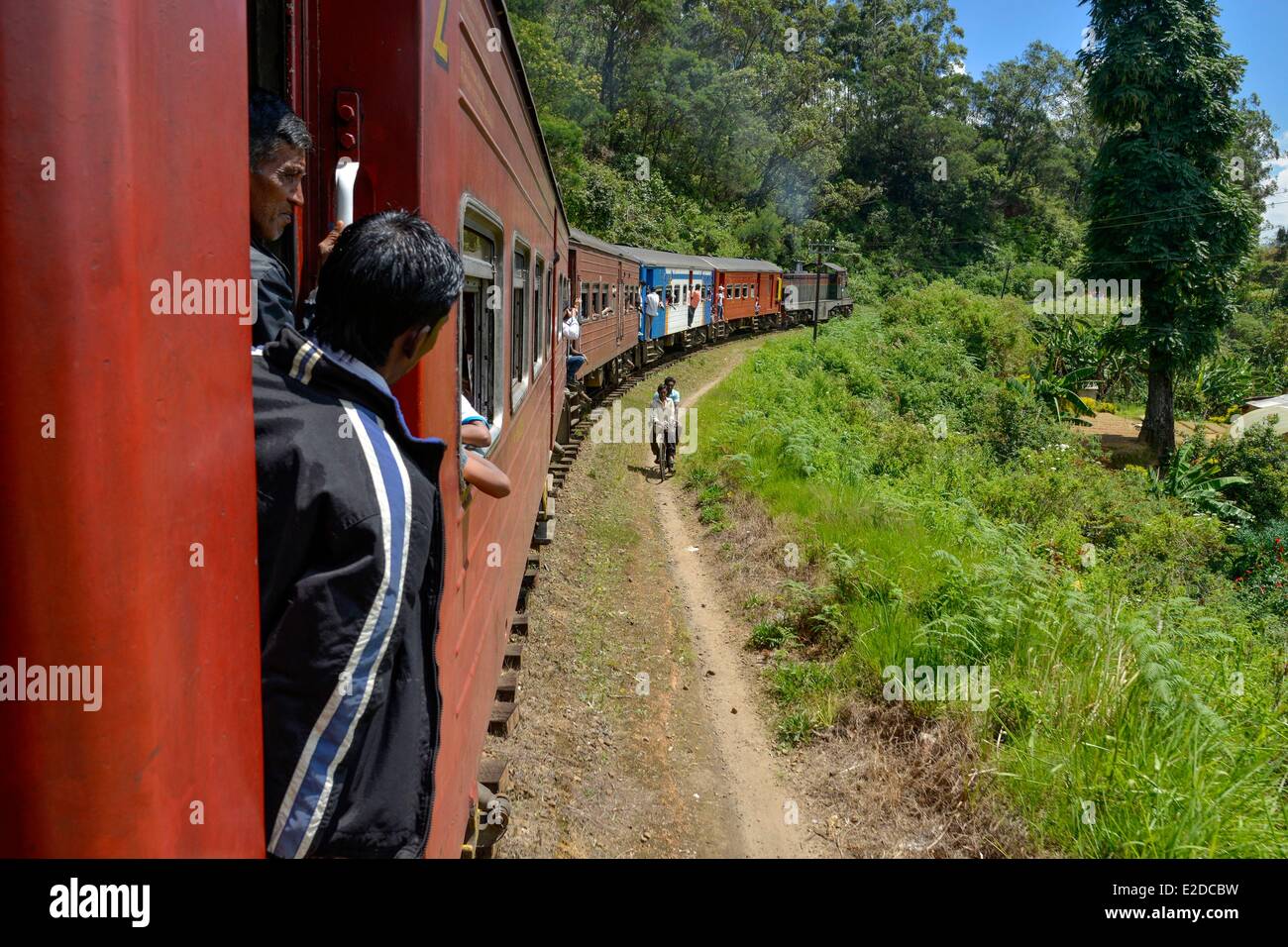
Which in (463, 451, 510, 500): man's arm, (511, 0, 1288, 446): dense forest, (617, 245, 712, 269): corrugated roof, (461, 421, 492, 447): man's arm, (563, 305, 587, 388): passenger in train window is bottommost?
(463, 451, 510, 500): man's arm

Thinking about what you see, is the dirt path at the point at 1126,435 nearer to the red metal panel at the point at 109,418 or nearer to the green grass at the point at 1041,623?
the green grass at the point at 1041,623

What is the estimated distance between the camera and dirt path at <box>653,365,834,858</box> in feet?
17.2

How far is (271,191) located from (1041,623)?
18.6 feet

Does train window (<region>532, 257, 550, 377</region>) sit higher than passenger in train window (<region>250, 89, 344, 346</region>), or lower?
higher

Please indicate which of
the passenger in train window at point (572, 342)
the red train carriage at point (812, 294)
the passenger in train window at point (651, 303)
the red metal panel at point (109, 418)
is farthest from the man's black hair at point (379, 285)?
the red train carriage at point (812, 294)

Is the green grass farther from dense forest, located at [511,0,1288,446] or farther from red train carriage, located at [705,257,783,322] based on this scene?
red train carriage, located at [705,257,783,322]

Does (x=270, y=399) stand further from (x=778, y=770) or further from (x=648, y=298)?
(x=648, y=298)

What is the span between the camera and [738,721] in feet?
21.4

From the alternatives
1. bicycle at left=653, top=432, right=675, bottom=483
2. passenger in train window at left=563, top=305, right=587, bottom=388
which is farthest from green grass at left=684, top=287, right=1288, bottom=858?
passenger in train window at left=563, top=305, right=587, bottom=388

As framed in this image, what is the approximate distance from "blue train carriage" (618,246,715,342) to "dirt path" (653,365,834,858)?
1207 cm

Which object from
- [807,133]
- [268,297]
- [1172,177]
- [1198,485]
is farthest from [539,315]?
[807,133]

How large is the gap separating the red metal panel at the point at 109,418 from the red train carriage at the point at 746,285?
28.1m
